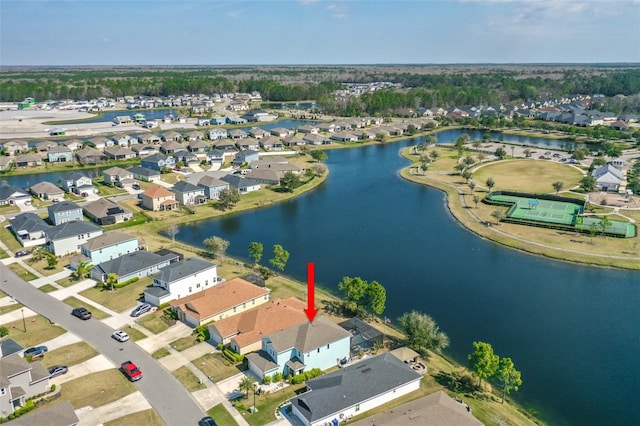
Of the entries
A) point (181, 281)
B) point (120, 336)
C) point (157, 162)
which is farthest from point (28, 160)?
point (120, 336)

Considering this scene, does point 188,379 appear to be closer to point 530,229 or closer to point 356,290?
point 356,290

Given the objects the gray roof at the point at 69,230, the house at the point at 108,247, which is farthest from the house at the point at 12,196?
the house at the point at 108,247

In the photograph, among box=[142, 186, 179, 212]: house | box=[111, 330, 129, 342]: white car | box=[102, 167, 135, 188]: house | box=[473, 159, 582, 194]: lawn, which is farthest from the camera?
box=[473, 159, 582, 194]: lawn

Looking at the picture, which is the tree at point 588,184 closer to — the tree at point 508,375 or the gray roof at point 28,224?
the tree at point 508,375

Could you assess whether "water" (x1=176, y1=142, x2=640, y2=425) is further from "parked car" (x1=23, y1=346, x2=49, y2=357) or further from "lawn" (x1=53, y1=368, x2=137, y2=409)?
"parked car" (x1=23, y1=346, x2=49, y2=357)

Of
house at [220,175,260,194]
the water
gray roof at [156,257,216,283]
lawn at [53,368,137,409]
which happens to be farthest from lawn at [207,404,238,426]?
house at [220,175,260,194]

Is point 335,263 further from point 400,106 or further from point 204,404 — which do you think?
point 400,106
